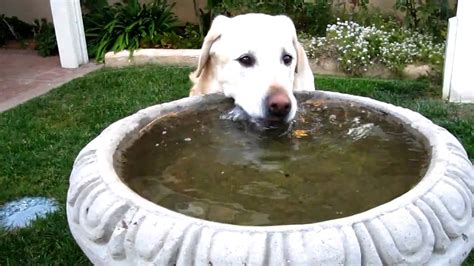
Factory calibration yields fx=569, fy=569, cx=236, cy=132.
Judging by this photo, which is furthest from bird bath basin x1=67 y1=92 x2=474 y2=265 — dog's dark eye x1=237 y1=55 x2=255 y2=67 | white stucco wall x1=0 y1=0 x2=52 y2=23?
white stucco wall x1=0 y1=0 x2=52 y2=23

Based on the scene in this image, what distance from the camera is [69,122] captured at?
498 cm

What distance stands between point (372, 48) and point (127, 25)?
3244 millimetres

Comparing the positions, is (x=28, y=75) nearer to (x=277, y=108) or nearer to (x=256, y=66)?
(x=256, y=66)

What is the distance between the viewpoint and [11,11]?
9.05 meters

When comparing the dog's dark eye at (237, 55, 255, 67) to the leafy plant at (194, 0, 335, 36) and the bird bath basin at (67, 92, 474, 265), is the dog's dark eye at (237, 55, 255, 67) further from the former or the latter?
the leafy plant at (194, 0, 335, 36)

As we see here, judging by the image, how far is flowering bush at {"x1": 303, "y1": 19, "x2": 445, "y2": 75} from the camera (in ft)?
19.2

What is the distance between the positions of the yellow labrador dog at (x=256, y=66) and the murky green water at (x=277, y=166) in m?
0.13

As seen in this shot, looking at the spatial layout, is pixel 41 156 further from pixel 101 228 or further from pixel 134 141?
pixel 101 228

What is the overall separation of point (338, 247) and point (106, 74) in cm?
549

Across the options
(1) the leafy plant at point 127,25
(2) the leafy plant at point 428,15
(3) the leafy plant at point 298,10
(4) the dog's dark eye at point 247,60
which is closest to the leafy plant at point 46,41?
(1) the leafy plant at point 127,25

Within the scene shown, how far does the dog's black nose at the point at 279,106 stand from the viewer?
2.27 metres

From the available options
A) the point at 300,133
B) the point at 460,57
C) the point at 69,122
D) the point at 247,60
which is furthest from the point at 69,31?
the point at 300,133

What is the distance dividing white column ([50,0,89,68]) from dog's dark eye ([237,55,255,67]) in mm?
4749

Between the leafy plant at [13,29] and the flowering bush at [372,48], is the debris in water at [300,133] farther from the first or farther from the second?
the leafy plant at [13,29]
